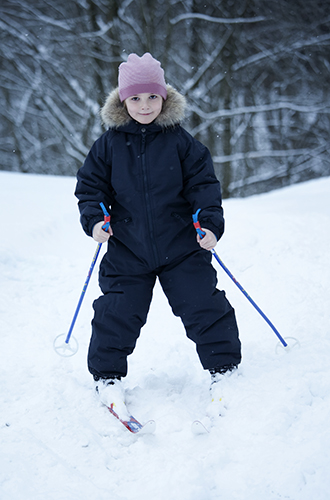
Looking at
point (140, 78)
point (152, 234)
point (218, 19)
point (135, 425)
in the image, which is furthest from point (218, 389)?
point (218, 19)

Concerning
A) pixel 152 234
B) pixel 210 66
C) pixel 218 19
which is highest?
pixel 218 19

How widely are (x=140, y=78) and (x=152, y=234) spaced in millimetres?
820

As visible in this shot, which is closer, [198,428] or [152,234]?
[198,428]

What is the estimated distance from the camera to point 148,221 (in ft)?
6.91

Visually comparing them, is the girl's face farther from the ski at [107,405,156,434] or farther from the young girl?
the ski at [107,405,156,434]

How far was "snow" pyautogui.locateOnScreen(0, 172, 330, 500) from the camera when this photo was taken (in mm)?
1638

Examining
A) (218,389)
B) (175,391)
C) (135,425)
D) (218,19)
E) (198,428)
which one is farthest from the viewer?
(218,19)

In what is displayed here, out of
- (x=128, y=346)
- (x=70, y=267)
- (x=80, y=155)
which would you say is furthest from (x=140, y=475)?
(x=80, y=155)

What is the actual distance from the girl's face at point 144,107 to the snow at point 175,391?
57.6 inches

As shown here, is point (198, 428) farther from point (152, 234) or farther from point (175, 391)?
point (152, 234)

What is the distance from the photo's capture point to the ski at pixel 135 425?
188cm

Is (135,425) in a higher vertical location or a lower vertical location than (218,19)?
lower

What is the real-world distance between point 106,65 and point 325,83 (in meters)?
5.64

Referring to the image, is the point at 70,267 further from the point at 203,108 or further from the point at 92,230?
the point at 203,108
